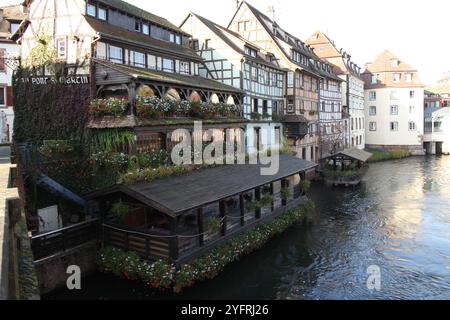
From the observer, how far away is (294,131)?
121 feet

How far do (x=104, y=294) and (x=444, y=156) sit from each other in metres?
56.6

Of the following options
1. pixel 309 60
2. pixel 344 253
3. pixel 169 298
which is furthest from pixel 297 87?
pixel 169 298

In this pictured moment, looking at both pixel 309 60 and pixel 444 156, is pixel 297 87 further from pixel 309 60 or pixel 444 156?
pixel 444 156

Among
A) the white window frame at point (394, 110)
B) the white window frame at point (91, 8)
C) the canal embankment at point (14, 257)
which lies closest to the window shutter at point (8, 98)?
the white window frame at point (91, 8)

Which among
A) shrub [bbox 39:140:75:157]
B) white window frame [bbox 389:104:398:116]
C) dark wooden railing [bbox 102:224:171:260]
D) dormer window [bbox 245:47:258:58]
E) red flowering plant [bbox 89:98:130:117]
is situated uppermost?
dormer window [bbox 245:47:258:58]

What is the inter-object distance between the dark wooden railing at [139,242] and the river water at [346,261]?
4.07 ft

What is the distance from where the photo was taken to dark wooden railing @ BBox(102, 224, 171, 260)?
1539 centimetres

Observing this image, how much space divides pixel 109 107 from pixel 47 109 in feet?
13.7

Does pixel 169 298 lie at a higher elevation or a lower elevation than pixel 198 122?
lower

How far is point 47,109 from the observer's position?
20438mm

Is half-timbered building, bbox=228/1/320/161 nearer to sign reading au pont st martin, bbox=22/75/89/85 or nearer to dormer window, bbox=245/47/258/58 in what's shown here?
dormer window, bbox=245/47/258/58

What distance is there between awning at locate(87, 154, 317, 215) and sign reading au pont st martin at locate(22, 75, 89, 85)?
588 cm

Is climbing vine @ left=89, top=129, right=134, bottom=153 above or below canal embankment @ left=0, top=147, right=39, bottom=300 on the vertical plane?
above

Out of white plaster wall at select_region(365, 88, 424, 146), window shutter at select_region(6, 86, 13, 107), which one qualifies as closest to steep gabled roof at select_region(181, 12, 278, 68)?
window shutter at select_region(6, 86, 13, 107)
